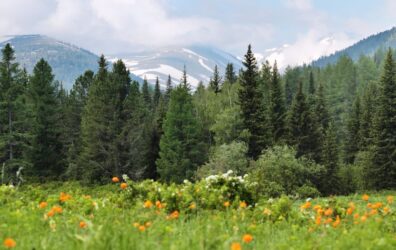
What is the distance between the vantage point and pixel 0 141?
42406 millimetres

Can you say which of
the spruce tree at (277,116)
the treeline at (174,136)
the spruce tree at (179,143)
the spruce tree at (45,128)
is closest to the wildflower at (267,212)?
the treeline at (174,136)

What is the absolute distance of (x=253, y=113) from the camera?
40656mm

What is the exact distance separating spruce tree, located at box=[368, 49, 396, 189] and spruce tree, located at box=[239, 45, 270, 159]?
10.5 metres

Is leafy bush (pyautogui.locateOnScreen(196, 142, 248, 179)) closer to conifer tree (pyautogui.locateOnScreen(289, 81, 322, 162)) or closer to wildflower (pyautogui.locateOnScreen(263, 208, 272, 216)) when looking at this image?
conifer tree (pyautogui.locateOnScreen(289, 81, 322, 162))

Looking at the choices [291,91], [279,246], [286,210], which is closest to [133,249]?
[279,246]

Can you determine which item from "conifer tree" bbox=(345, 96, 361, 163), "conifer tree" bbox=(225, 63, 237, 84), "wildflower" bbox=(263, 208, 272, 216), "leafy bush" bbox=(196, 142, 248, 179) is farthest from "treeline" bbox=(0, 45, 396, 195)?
"conifer tree" bbox=(225, 63, 237, 84)

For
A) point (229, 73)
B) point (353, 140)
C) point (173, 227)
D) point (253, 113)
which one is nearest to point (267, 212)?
point (173, 227)

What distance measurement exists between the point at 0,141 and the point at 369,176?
3421 cm

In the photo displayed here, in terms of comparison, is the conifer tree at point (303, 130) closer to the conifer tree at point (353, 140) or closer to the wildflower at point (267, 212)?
the conifer tree at point (353, 140)

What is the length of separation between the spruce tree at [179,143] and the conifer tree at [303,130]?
9.90 m

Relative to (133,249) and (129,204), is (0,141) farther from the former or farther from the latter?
(133,249)

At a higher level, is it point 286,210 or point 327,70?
point 327,70

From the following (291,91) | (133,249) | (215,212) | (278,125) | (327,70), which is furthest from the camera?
(327,70)

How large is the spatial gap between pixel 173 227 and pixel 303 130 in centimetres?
4405
